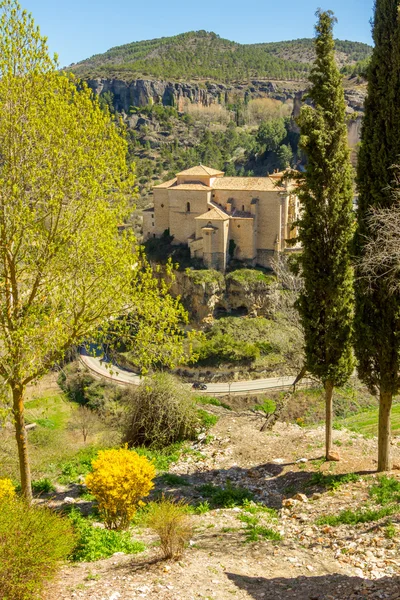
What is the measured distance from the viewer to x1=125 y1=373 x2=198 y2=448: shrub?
1302 cm

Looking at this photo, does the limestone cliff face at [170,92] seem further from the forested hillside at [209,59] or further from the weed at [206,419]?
the weed at [206,419]

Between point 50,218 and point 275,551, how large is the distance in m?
5.95

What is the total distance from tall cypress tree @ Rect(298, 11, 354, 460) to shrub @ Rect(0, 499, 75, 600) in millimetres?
6429

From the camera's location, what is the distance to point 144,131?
95.8 metres

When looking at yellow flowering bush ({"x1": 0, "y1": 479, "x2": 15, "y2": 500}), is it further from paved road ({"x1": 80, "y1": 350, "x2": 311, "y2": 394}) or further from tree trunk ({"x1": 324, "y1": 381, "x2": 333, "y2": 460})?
paved road ({"x1": 80, "y1": 350, "x2": 311, "y2": 394})

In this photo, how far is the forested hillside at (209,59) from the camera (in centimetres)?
12700

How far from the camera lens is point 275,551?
23.7 feet

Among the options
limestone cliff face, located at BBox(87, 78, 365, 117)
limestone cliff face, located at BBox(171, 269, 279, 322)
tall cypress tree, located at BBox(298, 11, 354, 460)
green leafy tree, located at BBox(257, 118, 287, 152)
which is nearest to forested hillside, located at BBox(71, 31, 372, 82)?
limestone cliff face, located at BBox(87, 78, 365, 117)

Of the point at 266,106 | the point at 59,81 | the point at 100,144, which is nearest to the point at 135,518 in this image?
the point at 100,144

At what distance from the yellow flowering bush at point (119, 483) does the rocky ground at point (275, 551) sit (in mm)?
540

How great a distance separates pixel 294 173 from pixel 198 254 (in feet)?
114

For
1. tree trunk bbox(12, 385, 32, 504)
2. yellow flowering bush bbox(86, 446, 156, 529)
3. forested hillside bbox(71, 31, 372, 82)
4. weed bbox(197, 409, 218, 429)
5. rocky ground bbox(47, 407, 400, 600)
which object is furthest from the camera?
forested hillside bbox(71, 31, 372, 82)

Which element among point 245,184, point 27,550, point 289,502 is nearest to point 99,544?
point 27,550

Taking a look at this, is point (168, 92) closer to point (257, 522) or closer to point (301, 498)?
point (301, 498)
